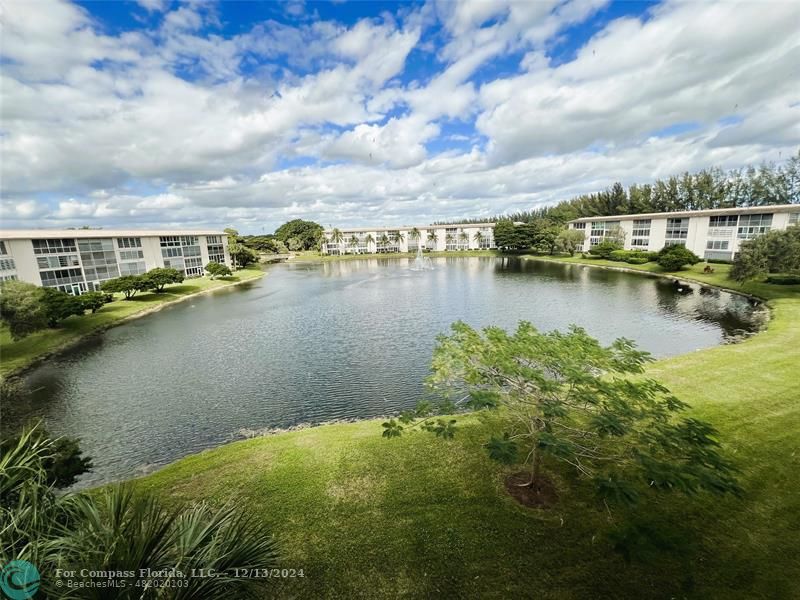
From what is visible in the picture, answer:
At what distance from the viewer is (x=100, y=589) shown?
399cm

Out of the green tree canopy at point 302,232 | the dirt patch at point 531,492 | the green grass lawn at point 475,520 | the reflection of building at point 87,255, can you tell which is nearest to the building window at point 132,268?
the reflection of building at point 87,255

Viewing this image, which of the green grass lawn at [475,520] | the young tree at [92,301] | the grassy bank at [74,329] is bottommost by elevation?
the grassy bank at [74,329]

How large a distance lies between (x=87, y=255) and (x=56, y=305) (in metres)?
24.9

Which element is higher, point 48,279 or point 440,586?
point 48,279

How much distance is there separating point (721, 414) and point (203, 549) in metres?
17.4

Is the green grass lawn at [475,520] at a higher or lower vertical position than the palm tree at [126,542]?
lower

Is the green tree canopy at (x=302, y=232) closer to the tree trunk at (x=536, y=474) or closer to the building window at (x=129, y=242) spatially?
the building window at (x=129, y=242)

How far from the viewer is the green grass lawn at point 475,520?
7156 mm

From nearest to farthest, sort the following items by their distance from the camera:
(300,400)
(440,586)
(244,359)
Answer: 1. (440,586)
2. (300,400)
3. (244,359)

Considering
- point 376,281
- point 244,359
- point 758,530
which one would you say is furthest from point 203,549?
point 376,281

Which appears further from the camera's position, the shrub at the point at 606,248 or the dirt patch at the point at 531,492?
the shrub at the point at 606,248

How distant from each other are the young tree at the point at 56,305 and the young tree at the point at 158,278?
1543 centimetres

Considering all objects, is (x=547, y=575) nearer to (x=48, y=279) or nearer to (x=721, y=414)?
(x=721, y=414)

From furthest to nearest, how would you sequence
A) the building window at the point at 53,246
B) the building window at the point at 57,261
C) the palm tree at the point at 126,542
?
the building window at the point at 57,261 → the building window at the point at 53,246 → the palm tree at the point at 126,542
